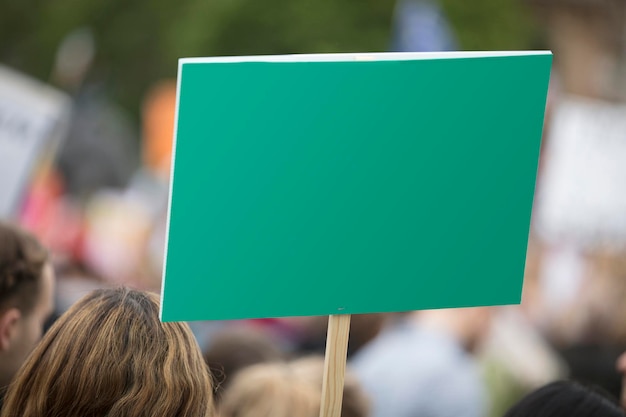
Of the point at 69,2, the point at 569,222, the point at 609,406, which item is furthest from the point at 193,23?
the point at 609,406

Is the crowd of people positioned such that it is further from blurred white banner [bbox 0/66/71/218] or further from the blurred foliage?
the blurred foliage

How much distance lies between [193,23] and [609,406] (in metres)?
14.2

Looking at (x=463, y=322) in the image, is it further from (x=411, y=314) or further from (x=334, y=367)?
(x=334, y=367)

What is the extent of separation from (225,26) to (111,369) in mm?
13519

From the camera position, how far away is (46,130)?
A: 5203 millimetres

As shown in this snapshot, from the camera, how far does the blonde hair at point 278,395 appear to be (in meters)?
2.86

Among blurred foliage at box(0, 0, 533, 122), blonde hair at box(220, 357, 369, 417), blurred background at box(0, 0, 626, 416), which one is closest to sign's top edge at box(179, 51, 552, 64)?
blurred background at box(0, 0, 626, 416)

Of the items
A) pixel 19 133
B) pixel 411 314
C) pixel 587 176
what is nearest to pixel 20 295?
pixel 19 133

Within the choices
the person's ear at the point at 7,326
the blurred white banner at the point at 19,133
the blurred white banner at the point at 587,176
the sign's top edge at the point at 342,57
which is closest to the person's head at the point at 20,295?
the person's ear at the point at 7,326

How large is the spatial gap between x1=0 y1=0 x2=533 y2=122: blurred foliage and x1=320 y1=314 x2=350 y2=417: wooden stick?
11.8 meters

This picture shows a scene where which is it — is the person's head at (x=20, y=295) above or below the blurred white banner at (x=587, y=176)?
below

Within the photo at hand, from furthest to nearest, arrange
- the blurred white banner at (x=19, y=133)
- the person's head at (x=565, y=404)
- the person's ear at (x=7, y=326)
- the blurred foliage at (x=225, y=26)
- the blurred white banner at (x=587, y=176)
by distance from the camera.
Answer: the blurred foliage at (x=225, y=26) → the blurred white banner at (x=587, y=176) → the blurred white banner at (x=19, y=133) → the person's ear at (x=7, y=326) → the person's head at (x=565, y=404)

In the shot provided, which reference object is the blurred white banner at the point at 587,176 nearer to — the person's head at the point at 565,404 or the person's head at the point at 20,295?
the person's head at the point at 565,404

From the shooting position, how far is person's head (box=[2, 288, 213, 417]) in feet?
6.95
